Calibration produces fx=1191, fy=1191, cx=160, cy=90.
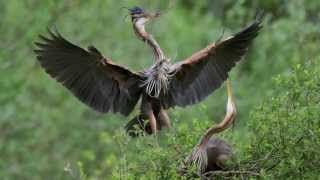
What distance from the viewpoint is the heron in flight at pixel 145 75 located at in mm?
8375

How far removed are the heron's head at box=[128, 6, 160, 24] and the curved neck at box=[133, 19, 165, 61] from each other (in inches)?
0.4

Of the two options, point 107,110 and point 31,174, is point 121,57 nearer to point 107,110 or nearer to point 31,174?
point 31,174

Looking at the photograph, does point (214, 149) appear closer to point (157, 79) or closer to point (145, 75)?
point (157, 79)

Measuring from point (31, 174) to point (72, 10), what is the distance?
215cm

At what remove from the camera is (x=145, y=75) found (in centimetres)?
845

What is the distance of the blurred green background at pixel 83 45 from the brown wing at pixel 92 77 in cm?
486

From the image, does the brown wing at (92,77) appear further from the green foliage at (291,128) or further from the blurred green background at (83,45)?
the blurred green background at (83,45)

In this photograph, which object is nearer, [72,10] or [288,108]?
[288,108]

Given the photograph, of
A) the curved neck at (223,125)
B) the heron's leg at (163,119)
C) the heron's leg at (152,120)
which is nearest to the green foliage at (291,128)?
the curved neck at (223,125)

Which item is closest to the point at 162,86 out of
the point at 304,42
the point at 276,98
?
the point at 276,98

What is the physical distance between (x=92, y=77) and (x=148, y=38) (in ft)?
1.67

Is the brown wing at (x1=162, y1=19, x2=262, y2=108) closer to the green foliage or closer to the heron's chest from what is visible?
the heron's chest

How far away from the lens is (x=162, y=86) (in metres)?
8.44

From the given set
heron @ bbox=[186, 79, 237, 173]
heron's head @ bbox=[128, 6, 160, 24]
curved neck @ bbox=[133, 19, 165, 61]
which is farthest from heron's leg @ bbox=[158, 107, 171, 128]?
heron @ bbox=[186, 79, 237, 173]
